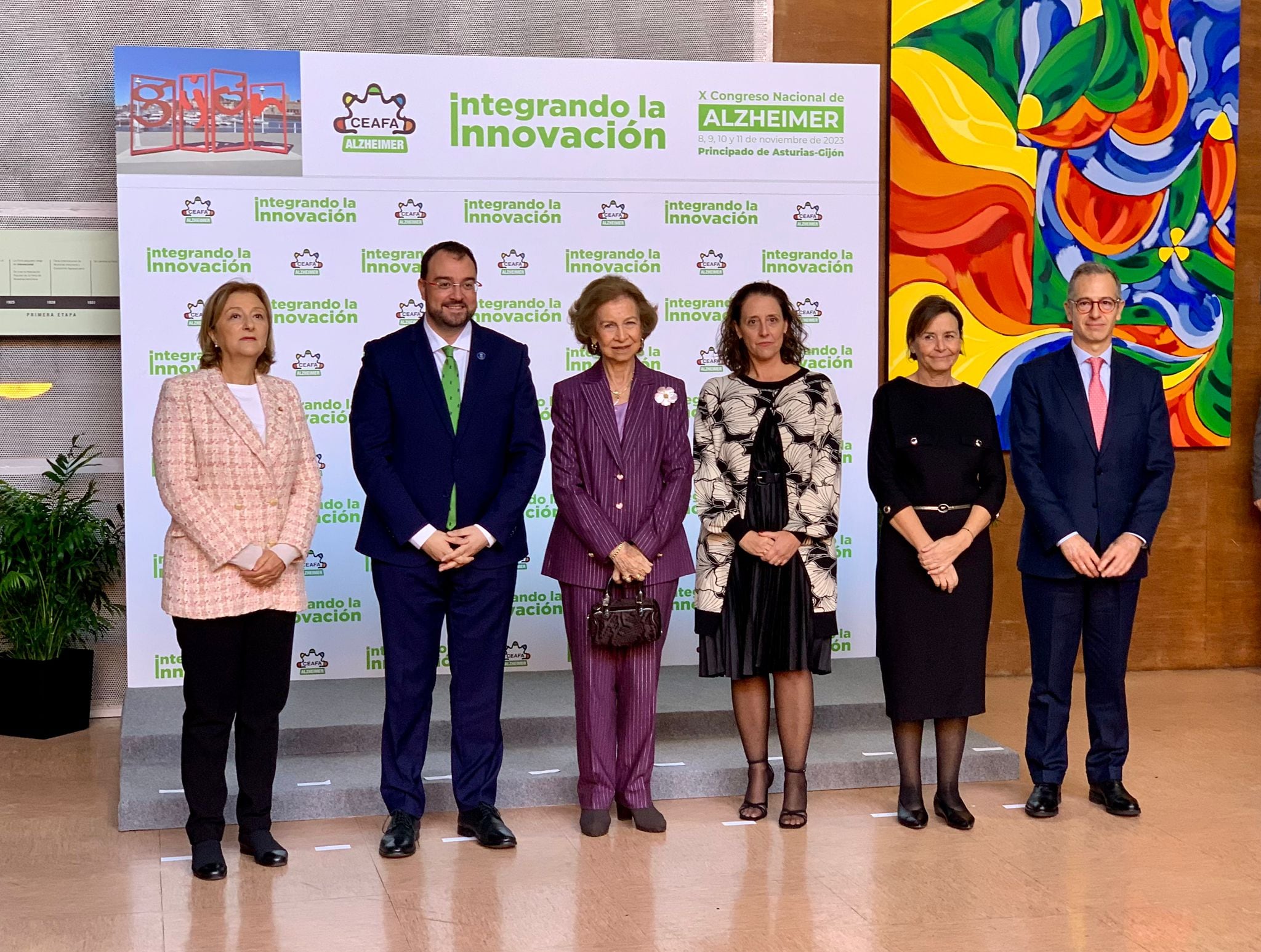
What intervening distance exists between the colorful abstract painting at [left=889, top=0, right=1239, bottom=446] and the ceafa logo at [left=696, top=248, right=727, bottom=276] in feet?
3.38

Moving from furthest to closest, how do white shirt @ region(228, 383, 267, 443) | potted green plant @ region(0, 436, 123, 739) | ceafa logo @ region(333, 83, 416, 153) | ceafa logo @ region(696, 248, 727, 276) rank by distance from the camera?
ceafa logo @ region(696, 248, 727, 276) → ceafa logo @ region(333, 83, 416, 153) → potted green plant @ region(0, 436, 123, 739) → white shirt @ region(228, 383, 267, 443)

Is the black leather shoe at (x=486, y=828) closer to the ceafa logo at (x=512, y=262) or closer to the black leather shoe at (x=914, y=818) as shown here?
the black leather shoe at (x=914, y=818)

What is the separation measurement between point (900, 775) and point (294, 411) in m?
2.17

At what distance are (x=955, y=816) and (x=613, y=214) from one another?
2.82 meters

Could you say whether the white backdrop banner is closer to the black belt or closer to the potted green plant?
the potted green plant

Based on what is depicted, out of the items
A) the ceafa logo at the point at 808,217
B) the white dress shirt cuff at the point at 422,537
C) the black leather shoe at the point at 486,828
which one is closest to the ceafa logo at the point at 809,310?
the ceafa logo at the point at 808,217

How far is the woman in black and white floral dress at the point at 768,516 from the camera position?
404cm

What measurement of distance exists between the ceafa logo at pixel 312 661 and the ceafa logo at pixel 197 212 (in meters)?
1.74

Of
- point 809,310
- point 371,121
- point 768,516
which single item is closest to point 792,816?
point 768,516

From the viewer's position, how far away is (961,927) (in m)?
3.34

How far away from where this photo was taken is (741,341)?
4.16 meters

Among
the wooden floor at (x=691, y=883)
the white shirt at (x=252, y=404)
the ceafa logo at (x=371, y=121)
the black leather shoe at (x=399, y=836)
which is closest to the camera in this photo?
the wooden floor at (x=691, y=883)

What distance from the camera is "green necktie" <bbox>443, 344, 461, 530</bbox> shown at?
3.93 meters

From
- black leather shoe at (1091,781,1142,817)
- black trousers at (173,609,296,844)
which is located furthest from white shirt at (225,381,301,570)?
black leather shoe at (1091,781,1142,817)
